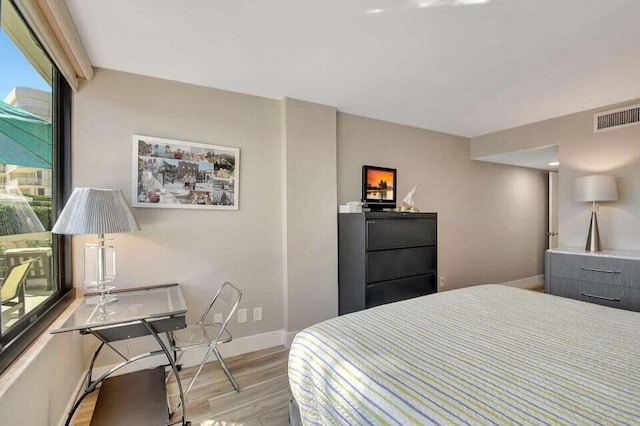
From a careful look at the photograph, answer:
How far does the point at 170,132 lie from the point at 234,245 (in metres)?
1.09

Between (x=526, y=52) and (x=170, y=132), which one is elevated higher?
(x=526, y=52)

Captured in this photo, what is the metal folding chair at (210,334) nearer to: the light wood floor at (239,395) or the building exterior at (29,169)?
the light wood floor at (239,395)

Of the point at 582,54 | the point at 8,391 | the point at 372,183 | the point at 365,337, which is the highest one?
the point at 582,54

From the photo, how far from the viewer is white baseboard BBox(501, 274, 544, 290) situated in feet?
15.5

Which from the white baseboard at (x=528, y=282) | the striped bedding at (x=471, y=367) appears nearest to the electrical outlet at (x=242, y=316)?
the striped bedding at (x=471, y=367)

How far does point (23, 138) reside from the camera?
1555 mm

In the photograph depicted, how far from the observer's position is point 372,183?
10.9 feet

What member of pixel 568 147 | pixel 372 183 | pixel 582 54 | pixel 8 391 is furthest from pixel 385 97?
pixel 8 391

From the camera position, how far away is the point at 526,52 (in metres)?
1.97

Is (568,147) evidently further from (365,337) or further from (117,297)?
(117,297)

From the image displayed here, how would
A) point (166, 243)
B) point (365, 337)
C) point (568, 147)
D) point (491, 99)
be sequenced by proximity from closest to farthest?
point (365, 337) < point (166, 243) < point (491, 99) < point (568, 147)

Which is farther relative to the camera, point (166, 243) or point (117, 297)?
point (166, 243)

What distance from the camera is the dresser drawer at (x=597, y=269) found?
2.43m

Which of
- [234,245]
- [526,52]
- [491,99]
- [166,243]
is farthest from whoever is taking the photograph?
[491,99]
